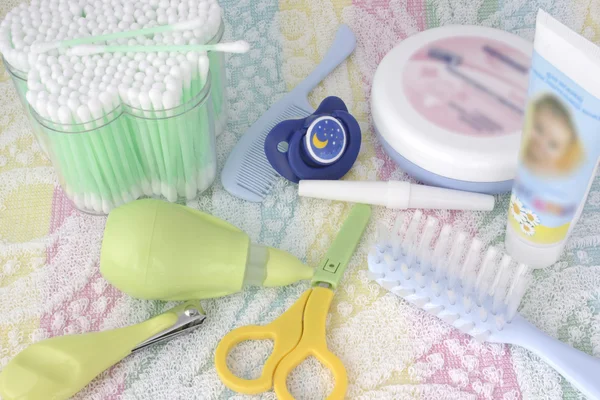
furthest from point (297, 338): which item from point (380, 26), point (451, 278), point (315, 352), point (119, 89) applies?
point (380, 26)

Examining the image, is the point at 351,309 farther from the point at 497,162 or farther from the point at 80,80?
the point at 80,80

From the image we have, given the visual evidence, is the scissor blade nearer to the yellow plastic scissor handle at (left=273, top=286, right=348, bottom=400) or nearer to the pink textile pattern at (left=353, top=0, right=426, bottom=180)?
the yellow plastic scissor handle at (left=273, top=286, right=348, bottom=400)

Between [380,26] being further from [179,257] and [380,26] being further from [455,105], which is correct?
[179,257]

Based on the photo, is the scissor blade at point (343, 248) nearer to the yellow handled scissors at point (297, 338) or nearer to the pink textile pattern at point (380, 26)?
the yellow handled scissors at point (297, 338)

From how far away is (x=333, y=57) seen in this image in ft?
2.56

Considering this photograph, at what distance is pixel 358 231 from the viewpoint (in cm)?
64

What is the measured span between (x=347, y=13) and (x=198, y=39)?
257mm

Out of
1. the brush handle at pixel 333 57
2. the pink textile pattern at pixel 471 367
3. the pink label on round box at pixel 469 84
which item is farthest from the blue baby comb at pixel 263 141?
the pink textile pattern at pixel 471 367

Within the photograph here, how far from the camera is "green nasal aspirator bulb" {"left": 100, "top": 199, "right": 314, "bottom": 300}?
1.87ft

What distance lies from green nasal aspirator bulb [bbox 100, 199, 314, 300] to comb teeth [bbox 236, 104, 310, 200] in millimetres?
87

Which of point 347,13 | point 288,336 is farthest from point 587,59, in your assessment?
point 347,13

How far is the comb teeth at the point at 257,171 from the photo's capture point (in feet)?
2.27

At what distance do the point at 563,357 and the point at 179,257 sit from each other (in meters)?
0.30

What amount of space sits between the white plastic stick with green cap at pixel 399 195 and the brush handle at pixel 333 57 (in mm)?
134
